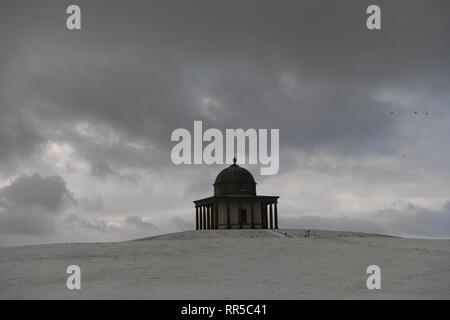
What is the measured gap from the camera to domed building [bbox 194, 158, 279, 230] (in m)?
63.6

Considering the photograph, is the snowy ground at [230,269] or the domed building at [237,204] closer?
the snowy ground at [230,269]

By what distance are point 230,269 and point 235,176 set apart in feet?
103

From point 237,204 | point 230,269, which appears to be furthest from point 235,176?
point 230,269

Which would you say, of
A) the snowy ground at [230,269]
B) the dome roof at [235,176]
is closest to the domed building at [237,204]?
the dome roof at [235,176]

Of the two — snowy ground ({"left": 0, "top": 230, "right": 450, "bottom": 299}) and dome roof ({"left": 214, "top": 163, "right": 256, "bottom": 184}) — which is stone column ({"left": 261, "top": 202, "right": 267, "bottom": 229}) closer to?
dome roof ({"left": 214, "top": 163, "right": 256, "bottom": 184})

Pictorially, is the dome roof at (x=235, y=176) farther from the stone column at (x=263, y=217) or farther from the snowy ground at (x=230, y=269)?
the snowy ground at (x=230, y=269)

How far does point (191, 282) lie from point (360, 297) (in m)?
8.17

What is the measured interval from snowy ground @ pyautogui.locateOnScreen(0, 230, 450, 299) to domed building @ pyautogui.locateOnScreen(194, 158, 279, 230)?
17542mm

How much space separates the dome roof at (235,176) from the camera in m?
63.9

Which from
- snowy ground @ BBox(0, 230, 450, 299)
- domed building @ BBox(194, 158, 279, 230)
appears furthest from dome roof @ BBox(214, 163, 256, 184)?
snowy ground @ BBox(0, 230, 450, 299)

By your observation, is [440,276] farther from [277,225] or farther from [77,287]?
[277,225]

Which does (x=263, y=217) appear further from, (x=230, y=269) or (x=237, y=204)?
(x=230, y=269)

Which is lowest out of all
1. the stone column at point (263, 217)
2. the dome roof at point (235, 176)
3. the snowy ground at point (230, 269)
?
the snowy ground at point (230, 269)
